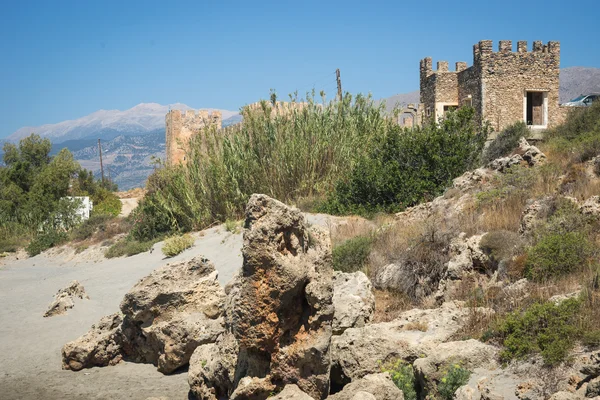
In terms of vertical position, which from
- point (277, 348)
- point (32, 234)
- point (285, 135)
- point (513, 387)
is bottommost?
point (32, 234)

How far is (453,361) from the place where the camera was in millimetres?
5559

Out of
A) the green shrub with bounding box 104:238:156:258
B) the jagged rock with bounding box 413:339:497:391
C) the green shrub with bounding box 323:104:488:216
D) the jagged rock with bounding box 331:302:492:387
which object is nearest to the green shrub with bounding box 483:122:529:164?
the green shrub with bounding box 323:104:488:216

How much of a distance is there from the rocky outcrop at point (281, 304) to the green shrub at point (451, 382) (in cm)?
99

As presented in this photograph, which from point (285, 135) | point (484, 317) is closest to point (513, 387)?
point (484, 317)

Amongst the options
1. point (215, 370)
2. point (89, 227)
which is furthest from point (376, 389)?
point (89, 227)

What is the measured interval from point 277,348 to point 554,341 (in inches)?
95.5

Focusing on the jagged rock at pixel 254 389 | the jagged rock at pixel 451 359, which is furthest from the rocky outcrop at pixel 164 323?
the jagged rock at pixel 451 359

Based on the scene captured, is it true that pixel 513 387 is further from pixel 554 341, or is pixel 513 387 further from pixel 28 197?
pixel 28 197

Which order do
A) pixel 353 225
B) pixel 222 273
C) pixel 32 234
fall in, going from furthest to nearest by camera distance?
pixel 32 234 → pixel 353 225 → pixel 222 273

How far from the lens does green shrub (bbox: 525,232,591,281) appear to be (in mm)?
7445

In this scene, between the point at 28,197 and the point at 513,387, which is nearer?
the point at 513,387

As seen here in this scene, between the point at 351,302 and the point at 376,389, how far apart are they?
2438 millimetres

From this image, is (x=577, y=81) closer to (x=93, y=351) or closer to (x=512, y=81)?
(x=512, y=81)

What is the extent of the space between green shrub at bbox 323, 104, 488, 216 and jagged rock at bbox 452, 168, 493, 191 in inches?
57.0
